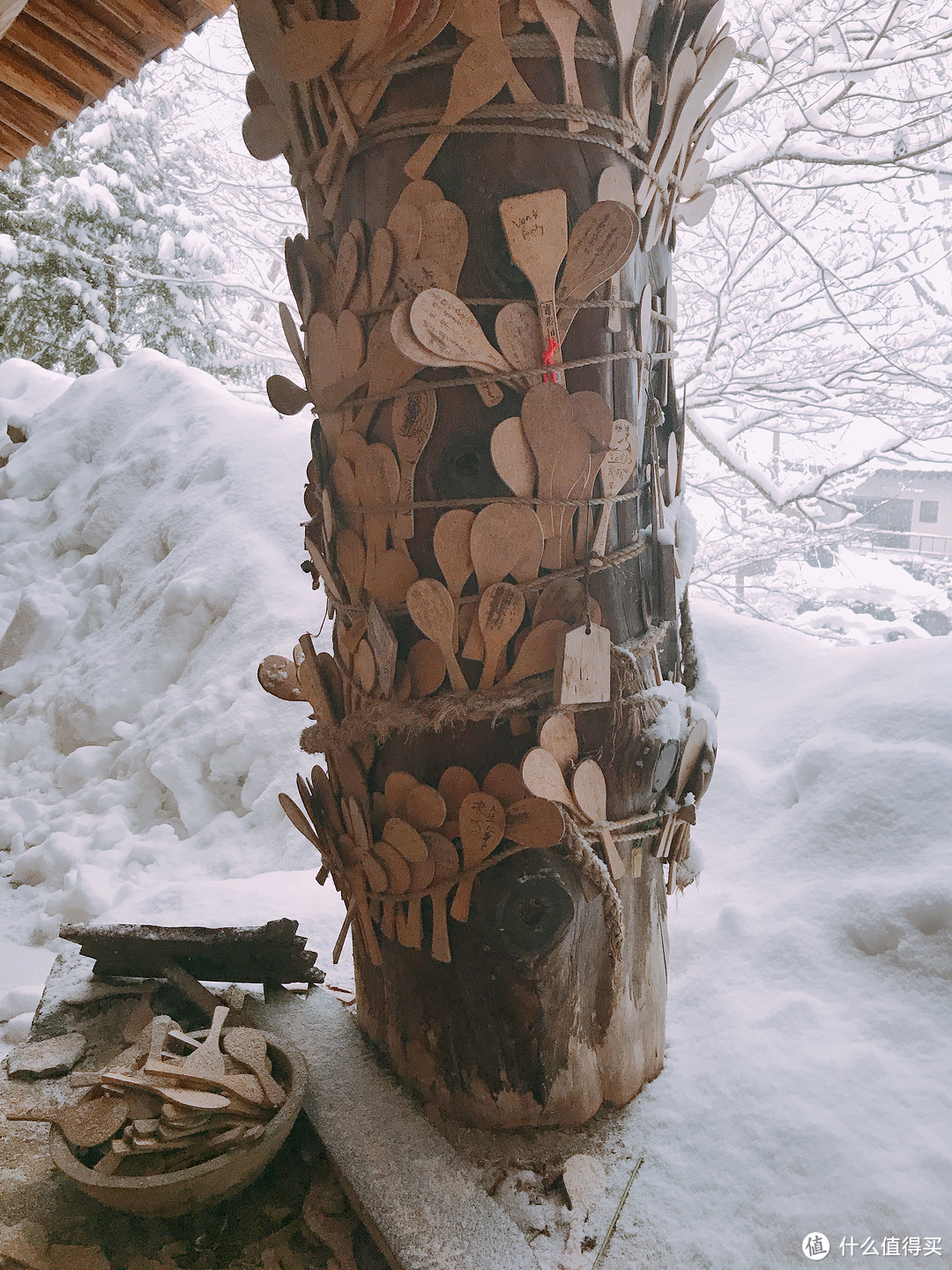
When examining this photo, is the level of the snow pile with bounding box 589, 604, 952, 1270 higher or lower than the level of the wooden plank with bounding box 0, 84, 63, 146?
lower

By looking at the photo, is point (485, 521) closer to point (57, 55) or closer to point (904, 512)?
point (57, 55)

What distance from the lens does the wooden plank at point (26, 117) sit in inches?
93.4

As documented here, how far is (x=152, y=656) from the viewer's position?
3078 millimetres

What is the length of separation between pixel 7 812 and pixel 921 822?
8.74 ft

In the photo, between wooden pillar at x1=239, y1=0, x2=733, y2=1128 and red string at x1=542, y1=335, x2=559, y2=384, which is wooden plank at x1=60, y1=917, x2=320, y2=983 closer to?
wooden pillar at x1=239, y1=0, x2=733, y2=1128

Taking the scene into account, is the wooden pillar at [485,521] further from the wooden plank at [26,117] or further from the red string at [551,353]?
the wooden plank at [26,117]

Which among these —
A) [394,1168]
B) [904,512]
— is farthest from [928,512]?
[394,1168]

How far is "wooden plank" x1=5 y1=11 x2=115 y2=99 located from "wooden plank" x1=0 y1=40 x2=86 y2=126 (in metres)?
0.04

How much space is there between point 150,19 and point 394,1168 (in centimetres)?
251

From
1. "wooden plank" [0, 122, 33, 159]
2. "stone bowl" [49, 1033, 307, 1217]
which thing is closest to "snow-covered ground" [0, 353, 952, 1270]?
"stone bowl" [49, 1033, 307, 1217]

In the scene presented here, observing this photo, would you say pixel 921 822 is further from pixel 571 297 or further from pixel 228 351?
pixel 228 351

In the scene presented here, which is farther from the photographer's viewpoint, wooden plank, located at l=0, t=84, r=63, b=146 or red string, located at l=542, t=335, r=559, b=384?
wooden plank, located at l=0, t=84, r=63, b=146

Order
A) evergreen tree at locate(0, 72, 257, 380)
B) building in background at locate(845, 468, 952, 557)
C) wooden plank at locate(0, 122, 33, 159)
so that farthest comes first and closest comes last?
evergreen tree at locate(0, 72, 257, 380), building in background at locate(845, 468, 952, 557), wooden plank at locate(0, 122, 33, 159)

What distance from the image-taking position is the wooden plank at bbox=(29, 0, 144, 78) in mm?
2070
